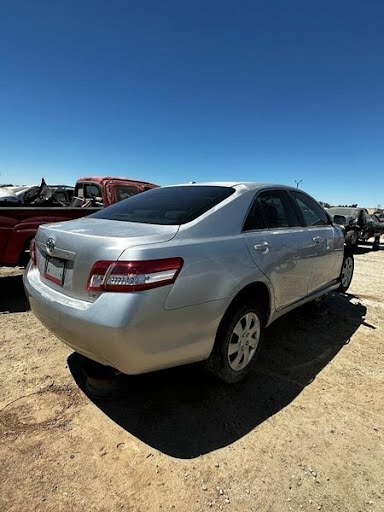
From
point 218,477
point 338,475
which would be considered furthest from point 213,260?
point 338,475

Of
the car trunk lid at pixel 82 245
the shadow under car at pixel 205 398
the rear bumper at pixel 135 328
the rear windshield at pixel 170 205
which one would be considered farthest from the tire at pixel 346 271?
the car trunk lid at pixel 82 245

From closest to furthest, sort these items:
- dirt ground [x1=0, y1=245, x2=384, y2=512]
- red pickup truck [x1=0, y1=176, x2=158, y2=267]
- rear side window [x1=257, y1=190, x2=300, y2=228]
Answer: dirt ground [x1=0, y1=245, x2=384, y2=512]
rear side window [x1=257, y1=190, x2=300, y2=228]
red pickup truck [x1=0, y1=176, x2=158, y2=267]

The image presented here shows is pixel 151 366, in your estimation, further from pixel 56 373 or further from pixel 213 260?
pixel 56 373

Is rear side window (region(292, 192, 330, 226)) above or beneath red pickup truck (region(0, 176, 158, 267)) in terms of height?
above

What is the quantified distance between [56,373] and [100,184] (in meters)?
5.14

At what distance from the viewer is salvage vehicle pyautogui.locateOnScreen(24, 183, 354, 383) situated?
210 centimetres

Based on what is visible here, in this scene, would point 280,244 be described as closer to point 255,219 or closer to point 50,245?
point 255,219

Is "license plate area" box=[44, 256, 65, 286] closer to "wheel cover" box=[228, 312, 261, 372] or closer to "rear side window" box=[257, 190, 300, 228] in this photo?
"wheel cover" box=[228, 312, 261, 372]

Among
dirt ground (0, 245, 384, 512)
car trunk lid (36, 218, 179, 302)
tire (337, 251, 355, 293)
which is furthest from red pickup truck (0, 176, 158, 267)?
tire (337, 251, 355, 293)

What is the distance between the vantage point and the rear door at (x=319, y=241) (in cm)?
394

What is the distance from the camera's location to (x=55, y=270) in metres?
2.55

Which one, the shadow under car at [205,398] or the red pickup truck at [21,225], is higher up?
the red pickup truck at [21,225]

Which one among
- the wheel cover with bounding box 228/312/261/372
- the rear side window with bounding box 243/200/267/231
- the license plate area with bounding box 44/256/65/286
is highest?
the rear side window with bounding box 243/200/267/231

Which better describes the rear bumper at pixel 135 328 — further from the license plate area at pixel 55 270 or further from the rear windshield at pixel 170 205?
the rear windshield at pixel 170 205
